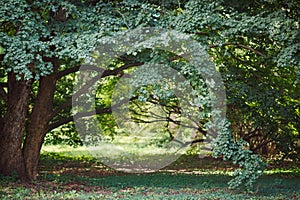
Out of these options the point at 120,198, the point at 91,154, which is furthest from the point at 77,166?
the point at 120,198

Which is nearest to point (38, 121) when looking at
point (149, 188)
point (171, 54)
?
point (149, 188)

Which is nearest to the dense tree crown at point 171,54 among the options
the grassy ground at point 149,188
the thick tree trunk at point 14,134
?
the thick tree trunk at point 14,134

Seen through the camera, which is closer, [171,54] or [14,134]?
[171,54]

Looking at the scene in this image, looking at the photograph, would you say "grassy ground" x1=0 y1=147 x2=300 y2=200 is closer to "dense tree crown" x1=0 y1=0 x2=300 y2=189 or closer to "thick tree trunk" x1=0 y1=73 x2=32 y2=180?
"thick tree trunk" x1=0 y1=73 x2=32 y2=180

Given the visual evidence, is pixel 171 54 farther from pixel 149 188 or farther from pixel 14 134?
pixel 14 134

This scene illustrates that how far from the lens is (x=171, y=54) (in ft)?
24.7

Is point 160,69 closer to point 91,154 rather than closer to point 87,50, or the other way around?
point 87,50

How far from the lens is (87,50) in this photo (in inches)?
272

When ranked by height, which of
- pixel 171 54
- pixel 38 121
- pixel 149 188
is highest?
pixel 171 54

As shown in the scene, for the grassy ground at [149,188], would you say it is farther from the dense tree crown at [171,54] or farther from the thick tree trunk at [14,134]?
the dense tree crown at [171,54]

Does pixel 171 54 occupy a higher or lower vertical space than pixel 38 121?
higher

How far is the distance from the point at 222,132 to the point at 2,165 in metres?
4.89

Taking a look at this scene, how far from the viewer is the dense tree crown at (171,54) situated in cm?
696

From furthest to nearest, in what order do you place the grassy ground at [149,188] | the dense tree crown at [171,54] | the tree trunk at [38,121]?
the tree trunk at [38,121] → the grassy ground at [149,188] → the dense tree crown at [171,54]
